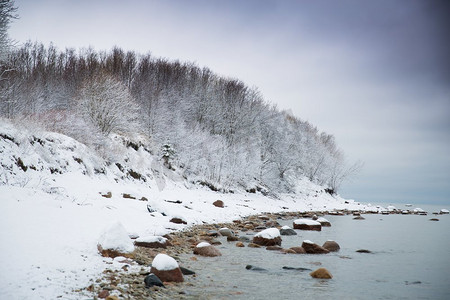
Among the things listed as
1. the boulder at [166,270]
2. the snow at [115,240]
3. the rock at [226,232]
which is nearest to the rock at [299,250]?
the rock at [226,232]

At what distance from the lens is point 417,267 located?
32.5ft

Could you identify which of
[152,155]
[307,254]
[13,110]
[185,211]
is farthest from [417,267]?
[13,110]

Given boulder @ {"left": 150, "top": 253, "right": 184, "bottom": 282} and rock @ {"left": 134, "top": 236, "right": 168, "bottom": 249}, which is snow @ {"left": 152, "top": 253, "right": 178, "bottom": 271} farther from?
rock @ {"left": 134, "top": 236, "right": 168, "bottom": 249}

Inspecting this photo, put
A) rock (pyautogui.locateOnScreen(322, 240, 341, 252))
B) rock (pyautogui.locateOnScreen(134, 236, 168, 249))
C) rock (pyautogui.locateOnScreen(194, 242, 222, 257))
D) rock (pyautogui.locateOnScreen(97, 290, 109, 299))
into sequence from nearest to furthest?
rock (pyautogui.locateOnScreen(97, 290, 109, 299)) < rock (pyautogui.locateOnScreen(134, 236, 168, 249)) < rock (pyautogui.locateOnScreen(194, 242, 222, 257)) < rock (pyautogui.locateOnScreen(322, 240, 341, 252))

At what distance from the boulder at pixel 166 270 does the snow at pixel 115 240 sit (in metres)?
1.29

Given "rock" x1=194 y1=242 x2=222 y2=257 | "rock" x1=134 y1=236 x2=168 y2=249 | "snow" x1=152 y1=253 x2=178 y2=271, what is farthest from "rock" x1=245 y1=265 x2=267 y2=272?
"rock" x1=134 y1=236 x2=168 y2=249

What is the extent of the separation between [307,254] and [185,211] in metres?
8.58

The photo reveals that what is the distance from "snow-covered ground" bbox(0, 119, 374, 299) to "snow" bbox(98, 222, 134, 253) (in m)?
0.19

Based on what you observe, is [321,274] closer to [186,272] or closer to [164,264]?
[186,272]

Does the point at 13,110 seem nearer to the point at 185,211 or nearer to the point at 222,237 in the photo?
the point at 185,211

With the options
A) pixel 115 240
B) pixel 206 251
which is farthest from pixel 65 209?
pixel 206 251

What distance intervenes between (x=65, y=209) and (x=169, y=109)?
1247 inches

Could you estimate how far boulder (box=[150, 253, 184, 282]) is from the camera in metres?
6.43

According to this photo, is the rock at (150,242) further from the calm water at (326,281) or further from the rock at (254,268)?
the rock at (254,268)
